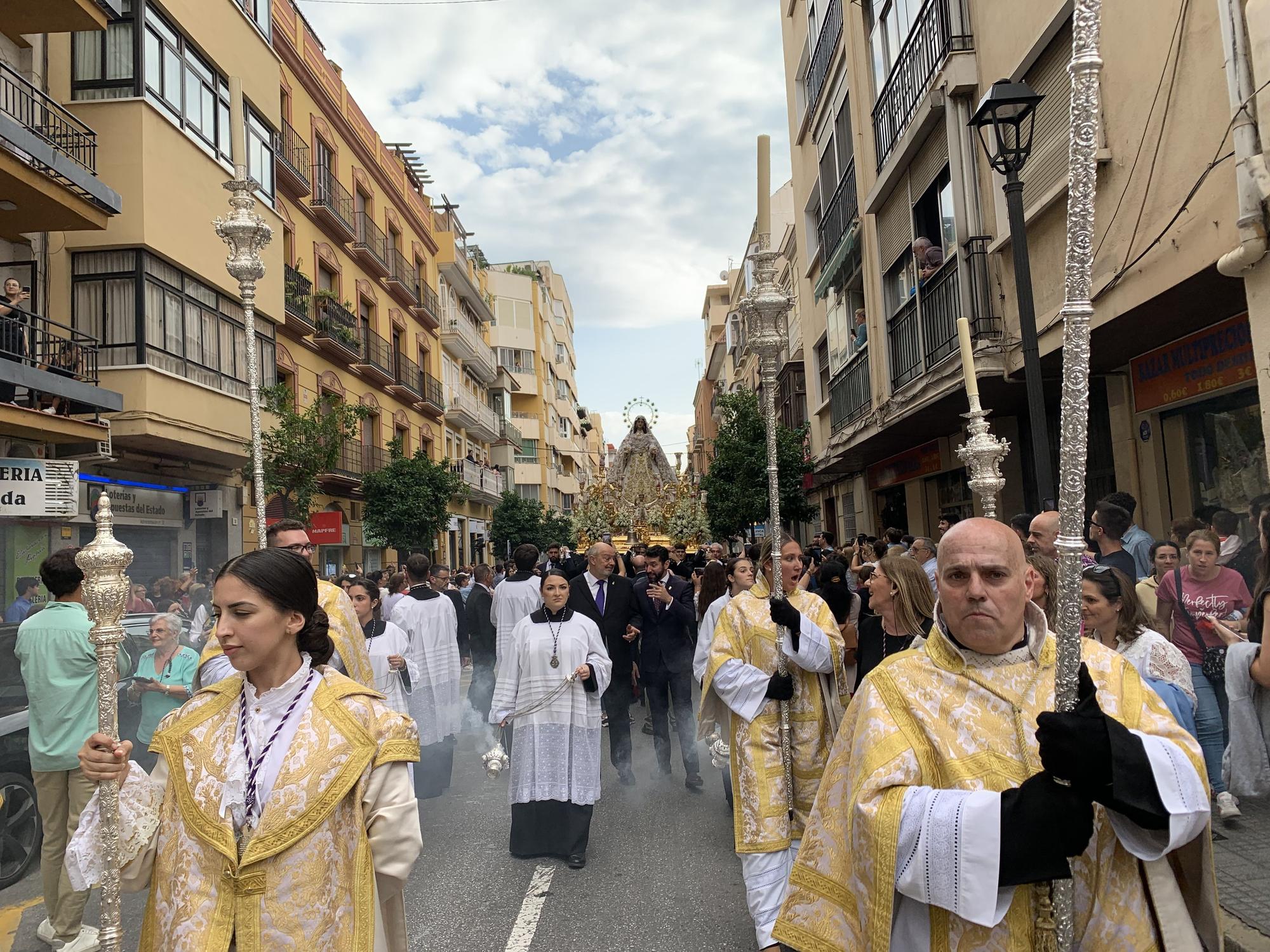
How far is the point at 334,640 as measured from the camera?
4.75m

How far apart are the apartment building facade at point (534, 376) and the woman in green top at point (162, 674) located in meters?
43.5

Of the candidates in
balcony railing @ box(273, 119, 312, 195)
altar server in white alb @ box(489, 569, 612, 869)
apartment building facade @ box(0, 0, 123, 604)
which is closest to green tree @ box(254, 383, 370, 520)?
apartment building facade @ box(0, 0, 123, 604)

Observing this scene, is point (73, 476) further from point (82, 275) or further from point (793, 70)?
point (793, 70)

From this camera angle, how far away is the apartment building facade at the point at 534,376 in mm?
55750

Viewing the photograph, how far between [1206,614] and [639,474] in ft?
73.9

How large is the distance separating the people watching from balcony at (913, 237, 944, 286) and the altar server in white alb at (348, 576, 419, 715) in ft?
28.4

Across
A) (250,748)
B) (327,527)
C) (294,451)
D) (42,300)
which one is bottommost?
(250,748)

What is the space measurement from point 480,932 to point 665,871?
132cm

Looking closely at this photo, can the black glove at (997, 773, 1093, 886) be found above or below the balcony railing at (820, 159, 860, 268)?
below

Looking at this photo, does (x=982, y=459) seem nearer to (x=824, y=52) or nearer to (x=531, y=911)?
(x=531, y=911)

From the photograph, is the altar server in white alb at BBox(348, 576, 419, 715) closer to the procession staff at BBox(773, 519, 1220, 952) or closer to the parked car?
the parked car

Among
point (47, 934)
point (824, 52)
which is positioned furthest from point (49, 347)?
point (824, 52)

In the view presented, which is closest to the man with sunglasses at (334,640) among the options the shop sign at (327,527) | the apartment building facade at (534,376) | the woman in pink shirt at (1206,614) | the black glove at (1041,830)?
the black glove at (1041,830)

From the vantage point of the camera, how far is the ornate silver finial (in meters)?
2.55
